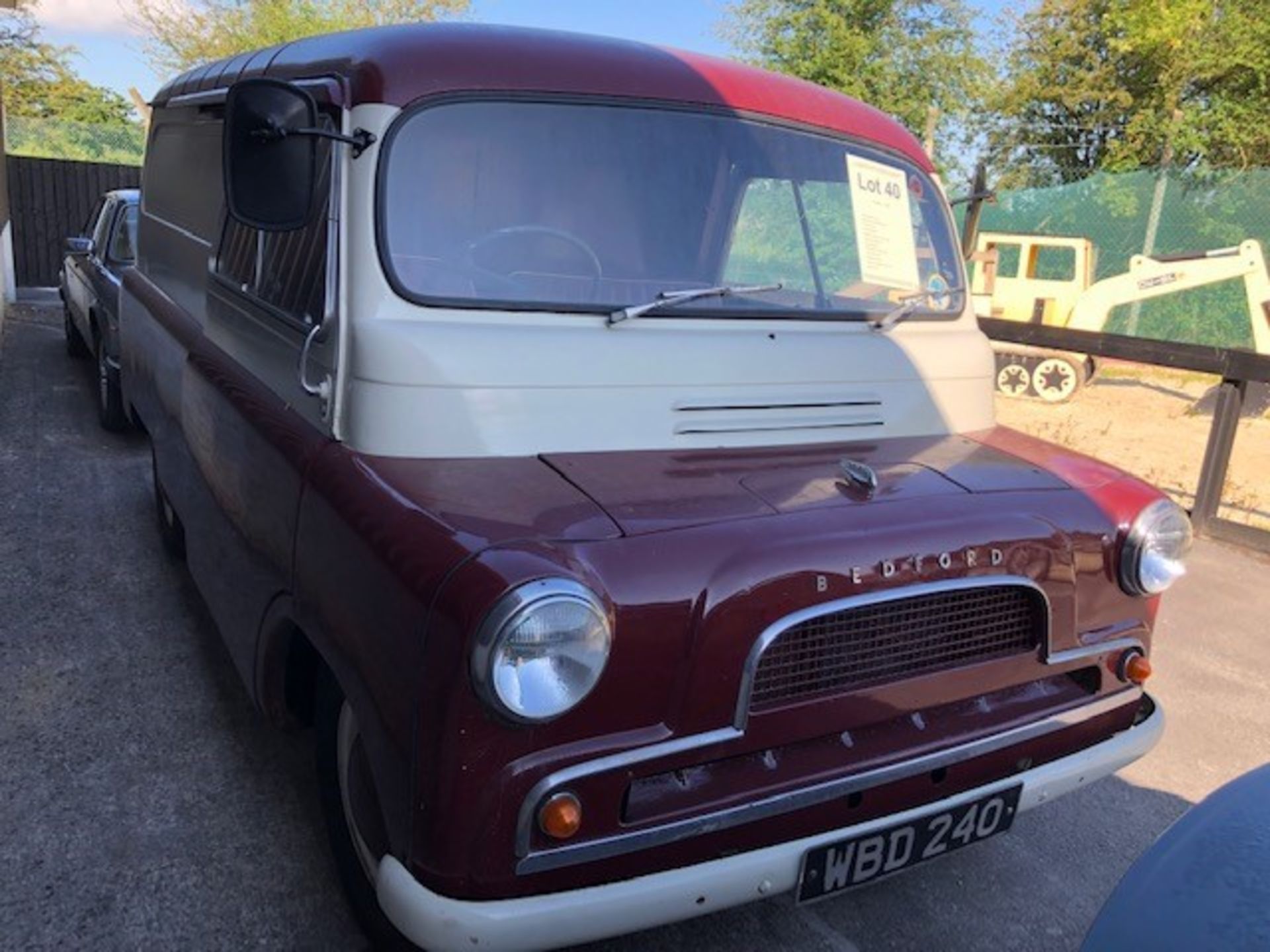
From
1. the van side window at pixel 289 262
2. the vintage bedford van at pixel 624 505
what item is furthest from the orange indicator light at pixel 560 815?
the van side window at pixel 289 262

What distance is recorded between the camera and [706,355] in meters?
2.61

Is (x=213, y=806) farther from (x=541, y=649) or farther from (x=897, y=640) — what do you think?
(x=897, y=640)

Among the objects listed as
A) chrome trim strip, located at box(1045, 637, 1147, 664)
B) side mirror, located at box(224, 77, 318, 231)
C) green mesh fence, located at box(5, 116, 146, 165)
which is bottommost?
chrome trim strip, located at box(1045, 637, 1147, 664)

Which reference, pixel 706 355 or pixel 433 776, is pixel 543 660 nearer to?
pixel 433 776

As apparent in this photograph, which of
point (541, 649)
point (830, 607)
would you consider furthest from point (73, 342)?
point (830, 607)

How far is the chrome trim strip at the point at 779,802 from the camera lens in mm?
1824

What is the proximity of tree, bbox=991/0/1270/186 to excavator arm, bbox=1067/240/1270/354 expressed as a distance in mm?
5459

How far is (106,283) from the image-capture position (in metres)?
6.86

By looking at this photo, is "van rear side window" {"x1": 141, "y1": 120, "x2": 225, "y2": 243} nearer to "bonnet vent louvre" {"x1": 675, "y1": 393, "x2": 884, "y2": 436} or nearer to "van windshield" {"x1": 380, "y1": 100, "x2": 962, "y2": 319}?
"van windshield" {"x1": 380, "y1": 100, "x2": 962, "y2": 319}

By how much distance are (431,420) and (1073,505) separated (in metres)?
1.51

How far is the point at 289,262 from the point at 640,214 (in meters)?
0.99

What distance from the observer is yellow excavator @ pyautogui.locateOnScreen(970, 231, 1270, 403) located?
35.5 ft

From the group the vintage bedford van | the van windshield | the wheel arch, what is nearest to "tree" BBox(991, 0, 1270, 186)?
the van windshield

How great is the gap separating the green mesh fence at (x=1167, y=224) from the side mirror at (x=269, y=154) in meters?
12.4
